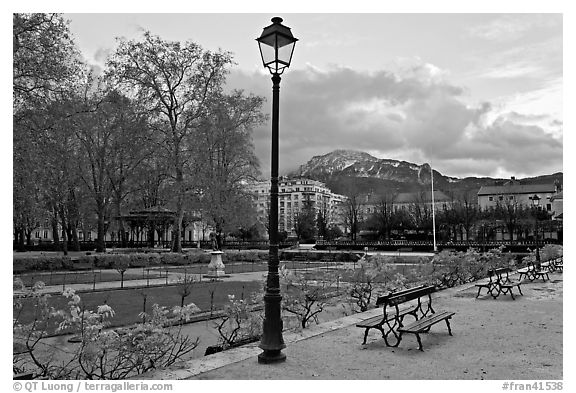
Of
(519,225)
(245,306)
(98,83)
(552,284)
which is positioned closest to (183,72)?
(98,83)

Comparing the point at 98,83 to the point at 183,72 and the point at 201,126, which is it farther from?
the point at 201,126

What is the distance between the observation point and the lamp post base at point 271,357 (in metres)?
6.78

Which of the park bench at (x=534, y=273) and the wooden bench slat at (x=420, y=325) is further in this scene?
the park bench at (x=534, y=273)

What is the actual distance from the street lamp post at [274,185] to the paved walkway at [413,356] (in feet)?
0.88

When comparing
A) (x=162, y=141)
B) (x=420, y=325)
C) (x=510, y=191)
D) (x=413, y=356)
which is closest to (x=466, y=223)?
(x=162, y=141)

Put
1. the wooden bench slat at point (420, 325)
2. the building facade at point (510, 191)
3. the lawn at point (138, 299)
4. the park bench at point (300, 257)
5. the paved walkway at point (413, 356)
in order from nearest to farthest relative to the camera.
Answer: the paved walkway at point (413, 356)
the wooden bench slat at point (420, 325)
the lawn at point (138, 299)
the park bench at point (300, 257)
the building facade at point (510, 191)

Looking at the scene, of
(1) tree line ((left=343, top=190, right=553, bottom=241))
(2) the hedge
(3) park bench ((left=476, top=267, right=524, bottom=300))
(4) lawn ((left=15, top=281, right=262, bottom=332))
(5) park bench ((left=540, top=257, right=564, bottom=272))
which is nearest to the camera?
(4) lawn ((left=15, top=281, right=262, bottom=332))

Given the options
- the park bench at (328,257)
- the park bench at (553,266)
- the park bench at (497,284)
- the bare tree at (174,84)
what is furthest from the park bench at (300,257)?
the park bench at (497,284)

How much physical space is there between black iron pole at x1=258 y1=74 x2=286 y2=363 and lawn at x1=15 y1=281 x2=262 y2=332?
15.8 feet

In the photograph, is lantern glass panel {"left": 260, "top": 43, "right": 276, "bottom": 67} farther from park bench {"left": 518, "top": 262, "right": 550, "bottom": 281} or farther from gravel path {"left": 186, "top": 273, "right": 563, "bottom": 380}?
park bench {"left": 518, "top": 262, "right": 550, "bottom": 281}

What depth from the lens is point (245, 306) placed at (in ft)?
28.3

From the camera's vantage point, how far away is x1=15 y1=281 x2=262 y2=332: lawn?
12.7 meters

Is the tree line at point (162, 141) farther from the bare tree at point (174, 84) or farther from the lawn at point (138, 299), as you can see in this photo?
the lawn at point (138, 299)

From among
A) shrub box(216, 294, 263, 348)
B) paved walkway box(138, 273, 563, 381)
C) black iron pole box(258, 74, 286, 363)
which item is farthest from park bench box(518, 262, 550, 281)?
black iron pole box(258, 74, 286, 363)
